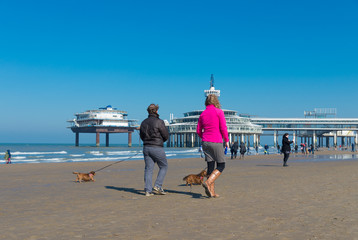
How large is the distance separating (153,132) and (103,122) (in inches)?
4510

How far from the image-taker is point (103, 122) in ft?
390

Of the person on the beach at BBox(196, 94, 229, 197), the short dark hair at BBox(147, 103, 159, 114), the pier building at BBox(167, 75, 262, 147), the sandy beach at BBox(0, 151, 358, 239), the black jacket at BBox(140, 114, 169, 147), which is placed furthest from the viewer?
the pier building at BBox(167, 75, 262, 147)

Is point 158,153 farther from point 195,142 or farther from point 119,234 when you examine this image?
point 195,142

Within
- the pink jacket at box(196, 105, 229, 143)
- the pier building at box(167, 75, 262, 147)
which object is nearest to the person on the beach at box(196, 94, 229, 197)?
the pink jacket at box(196, 105, 229, 143)

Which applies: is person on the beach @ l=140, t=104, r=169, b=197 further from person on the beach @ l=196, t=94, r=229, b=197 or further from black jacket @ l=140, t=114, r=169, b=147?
person on the beach @ l=196, t=94, r=229, b=197

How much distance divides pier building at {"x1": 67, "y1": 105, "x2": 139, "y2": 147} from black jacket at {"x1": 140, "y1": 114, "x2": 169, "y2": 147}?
Result: 11178 cm

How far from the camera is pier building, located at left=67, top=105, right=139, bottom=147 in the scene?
118 metres

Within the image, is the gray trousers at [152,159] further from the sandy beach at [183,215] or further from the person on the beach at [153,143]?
the sandy beach at [183,215]

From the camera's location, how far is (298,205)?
554cm

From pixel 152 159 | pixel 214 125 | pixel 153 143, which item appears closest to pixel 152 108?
pixel 153 143

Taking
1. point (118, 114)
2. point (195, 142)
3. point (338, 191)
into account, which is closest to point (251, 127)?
point (195, 142)

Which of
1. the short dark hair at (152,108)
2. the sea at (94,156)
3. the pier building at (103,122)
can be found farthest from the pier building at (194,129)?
the short dark hair at (152,108)

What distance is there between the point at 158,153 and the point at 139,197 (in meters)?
0.89

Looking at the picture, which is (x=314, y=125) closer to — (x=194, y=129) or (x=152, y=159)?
(x=194, y=129)
